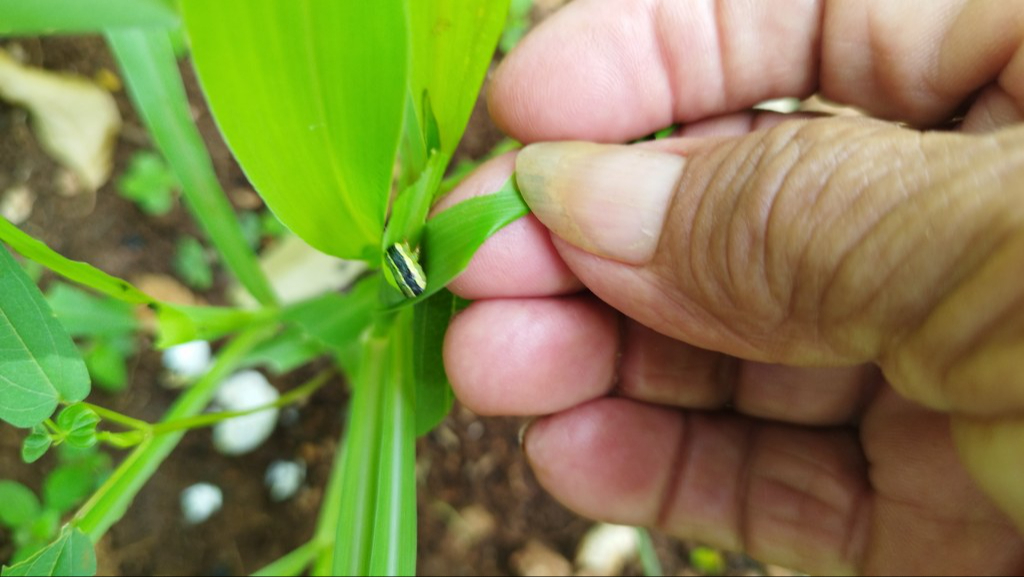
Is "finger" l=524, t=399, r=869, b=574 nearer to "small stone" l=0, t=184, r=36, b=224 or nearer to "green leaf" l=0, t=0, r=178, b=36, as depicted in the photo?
"green leaf" l=0, t=0, r=178, b=36

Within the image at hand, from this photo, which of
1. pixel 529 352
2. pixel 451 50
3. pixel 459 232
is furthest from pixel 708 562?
pixel 451 50

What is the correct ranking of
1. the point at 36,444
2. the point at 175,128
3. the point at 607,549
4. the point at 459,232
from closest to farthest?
the point at 36,444
the point at 459,232
the point at 175,128
the point at 607,549

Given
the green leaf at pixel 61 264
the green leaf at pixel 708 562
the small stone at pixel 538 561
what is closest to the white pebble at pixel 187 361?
the green leaf at pixel 61 264

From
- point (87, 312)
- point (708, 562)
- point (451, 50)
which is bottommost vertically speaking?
point (708, 562)

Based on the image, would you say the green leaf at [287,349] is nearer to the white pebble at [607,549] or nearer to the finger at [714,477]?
the finger at [714,477]

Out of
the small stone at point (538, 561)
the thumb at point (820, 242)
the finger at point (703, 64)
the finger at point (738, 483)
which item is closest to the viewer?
the thumb at point (820, 242)

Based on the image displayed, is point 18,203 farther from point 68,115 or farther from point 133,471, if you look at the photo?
point 133,471
